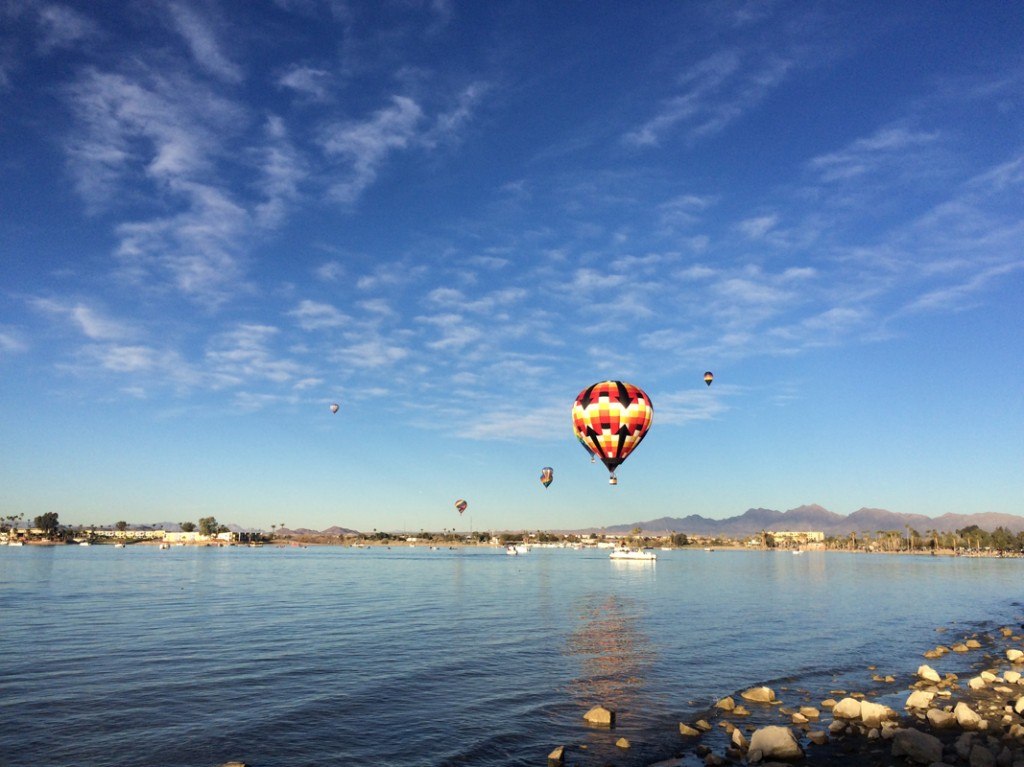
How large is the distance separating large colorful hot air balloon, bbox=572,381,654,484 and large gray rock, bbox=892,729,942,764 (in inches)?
1101

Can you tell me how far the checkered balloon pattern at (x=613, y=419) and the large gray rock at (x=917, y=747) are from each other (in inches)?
1106

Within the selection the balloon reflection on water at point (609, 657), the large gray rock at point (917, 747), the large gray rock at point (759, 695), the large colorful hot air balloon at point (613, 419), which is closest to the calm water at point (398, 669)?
the balloon reflection on water at point (609, 657)

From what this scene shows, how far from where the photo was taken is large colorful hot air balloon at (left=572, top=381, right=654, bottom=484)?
44562mm

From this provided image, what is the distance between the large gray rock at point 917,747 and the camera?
16.5 m

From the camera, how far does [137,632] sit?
4119 centimetres

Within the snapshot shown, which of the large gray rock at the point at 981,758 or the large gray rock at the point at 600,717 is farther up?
the large gray rock at the point at 981,758

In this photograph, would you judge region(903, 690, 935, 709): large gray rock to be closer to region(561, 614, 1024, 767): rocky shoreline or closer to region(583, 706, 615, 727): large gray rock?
region(561, 614, 1024, 767): rocky shoreline

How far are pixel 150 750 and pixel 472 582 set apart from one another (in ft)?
269

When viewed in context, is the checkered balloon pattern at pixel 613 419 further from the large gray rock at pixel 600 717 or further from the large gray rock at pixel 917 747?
the large gray rock at pixel 917 747

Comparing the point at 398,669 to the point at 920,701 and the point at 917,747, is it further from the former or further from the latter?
the point at 917,747

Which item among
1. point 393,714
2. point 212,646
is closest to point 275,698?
point 393,714

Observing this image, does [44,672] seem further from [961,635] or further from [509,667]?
[961,635]

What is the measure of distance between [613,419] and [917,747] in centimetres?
2883

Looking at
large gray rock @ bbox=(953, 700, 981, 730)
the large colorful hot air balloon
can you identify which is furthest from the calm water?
the large colorful hot air balloon
